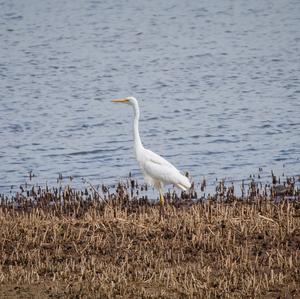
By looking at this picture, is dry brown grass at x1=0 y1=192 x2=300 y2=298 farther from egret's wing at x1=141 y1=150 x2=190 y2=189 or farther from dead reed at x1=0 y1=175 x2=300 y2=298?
egret's wing at x1=141 y1=150 x2=190 y2=189

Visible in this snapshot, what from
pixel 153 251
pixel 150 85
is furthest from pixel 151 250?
pixel 150 85

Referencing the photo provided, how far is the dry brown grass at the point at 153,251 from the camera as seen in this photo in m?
8.41

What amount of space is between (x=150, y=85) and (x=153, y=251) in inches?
615

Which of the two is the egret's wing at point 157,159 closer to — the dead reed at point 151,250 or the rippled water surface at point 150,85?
the dead reed at point 151,250

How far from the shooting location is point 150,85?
987 inches

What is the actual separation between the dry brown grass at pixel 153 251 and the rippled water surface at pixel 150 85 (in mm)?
4065

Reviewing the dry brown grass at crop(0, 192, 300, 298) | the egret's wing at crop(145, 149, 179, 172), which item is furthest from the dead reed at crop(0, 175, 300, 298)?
the egret's wing at crop(145, 149, 179, 172)

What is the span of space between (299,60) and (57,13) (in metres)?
14.5

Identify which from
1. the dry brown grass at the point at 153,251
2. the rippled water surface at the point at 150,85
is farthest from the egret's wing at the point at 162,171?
the rippled water surface at the point at 150,85

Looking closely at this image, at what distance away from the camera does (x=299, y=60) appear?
2694cm

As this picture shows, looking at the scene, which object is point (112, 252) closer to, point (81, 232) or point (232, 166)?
point (81, 232)

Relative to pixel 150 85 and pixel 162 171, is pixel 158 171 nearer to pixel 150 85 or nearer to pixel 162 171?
pixel 162 171

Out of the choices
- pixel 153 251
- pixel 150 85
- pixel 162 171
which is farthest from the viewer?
pixel 150 85

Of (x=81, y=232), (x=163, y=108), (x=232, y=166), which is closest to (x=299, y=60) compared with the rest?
(x=163, y=108)
